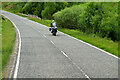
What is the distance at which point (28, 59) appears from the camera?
1129cm

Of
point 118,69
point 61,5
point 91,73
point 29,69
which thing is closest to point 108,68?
point 118,69

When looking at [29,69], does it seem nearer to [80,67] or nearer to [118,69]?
[80,67]

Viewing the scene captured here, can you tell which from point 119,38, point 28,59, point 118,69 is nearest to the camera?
point 118,69

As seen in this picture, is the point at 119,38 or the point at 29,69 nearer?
the point at 29,69

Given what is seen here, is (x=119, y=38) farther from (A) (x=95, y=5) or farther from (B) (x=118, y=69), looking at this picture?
(B) (x=118, y=69)

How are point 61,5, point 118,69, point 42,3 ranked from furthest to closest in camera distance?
point 42,3, point 61,5, point 118,69

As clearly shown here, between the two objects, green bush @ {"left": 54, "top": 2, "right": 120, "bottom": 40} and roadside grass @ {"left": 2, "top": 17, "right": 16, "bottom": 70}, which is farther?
green bush @ {"left": 54, "top": 2, "right": 120, "bottom": 40}

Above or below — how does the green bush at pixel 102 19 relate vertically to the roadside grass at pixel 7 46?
above

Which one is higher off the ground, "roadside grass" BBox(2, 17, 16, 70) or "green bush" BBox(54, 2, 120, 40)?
"green bush" BBox(54, 2, 120, 40)

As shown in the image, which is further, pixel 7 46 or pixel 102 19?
pixel 102 19

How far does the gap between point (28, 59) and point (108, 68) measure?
14.5 ft

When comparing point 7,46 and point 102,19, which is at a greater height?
point 102,19

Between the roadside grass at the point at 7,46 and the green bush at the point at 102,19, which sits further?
the green bush at the point at 102,19

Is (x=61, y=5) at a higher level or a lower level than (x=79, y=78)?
higher
